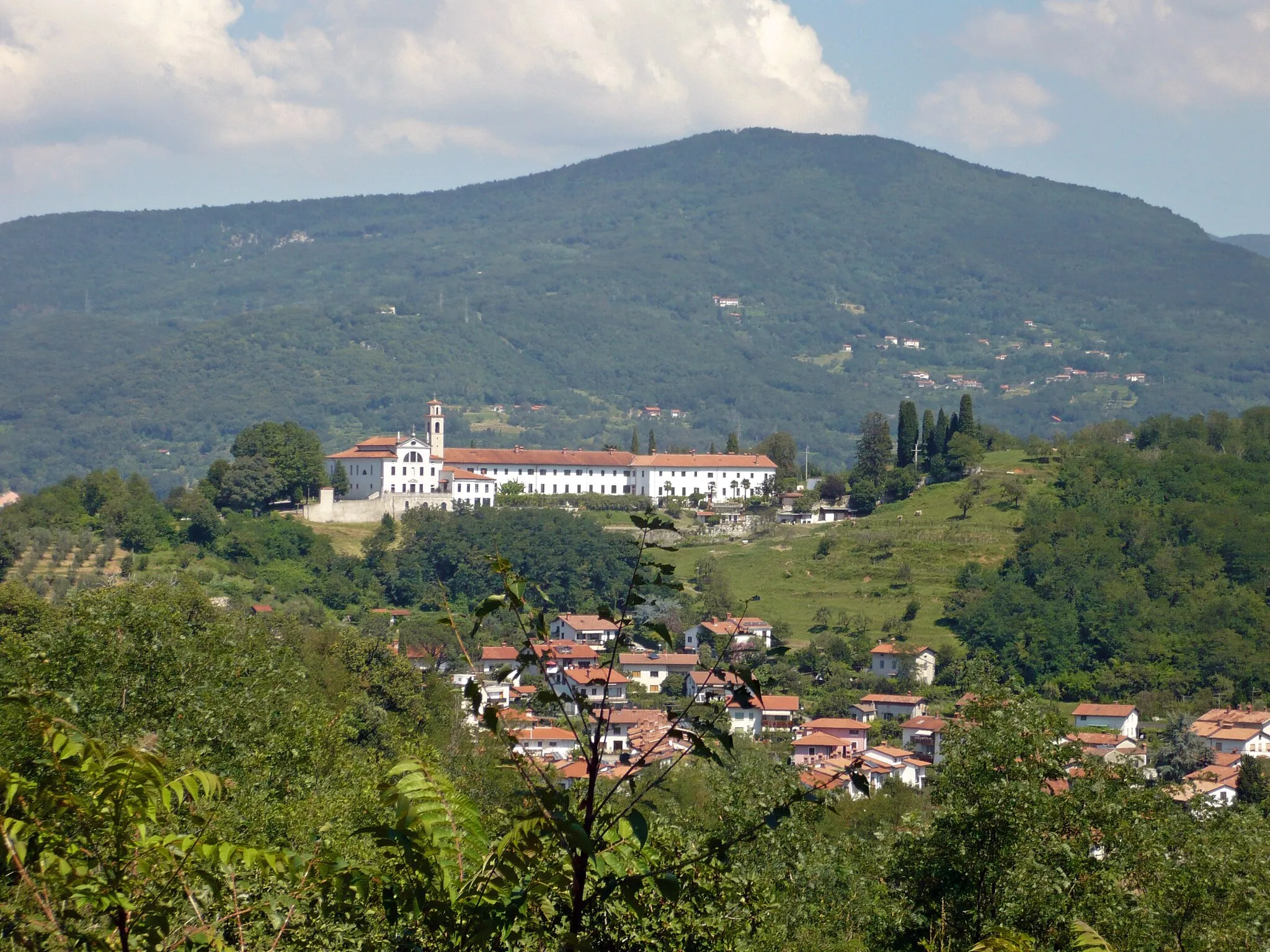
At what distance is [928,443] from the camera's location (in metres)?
94.0

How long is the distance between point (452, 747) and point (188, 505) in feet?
144

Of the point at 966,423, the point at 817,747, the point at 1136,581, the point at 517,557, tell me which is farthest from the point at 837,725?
the point at 966,423

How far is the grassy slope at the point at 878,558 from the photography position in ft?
240

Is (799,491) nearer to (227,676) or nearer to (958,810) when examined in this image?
(227,676)

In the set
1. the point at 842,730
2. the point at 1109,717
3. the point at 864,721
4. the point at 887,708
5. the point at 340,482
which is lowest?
the point at 864,721

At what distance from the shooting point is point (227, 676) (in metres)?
25.8

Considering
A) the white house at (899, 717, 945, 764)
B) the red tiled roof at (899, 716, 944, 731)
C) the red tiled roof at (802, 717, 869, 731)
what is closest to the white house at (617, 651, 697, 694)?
the red tiled roof at (802, 717, 869, 731)

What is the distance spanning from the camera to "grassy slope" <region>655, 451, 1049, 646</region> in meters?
73.1

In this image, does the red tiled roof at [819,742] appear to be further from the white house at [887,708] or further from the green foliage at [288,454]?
the green foliage at [288,454]

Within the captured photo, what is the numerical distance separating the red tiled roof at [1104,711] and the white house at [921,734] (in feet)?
19.9

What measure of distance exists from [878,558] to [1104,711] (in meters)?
23.2

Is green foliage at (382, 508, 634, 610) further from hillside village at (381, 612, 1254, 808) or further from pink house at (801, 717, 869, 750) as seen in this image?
pink house at (801, 717, 869, 750)

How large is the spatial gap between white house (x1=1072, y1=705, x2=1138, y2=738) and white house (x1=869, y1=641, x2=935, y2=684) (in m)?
7.72

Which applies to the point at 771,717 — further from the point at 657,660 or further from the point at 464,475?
the point at 464,475
